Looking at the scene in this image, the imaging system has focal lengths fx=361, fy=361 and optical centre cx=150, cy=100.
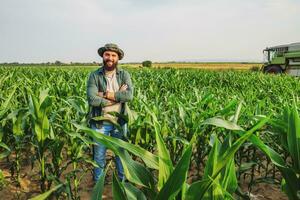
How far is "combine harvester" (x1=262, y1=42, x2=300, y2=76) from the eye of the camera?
23.2 metres

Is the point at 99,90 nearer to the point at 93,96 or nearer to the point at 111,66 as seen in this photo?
the point at 93,96

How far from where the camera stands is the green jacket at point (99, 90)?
342 centimetres

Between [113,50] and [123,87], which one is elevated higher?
[113,50]

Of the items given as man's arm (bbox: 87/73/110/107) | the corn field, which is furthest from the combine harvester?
man's arm (bbox: 87/73/110/107)

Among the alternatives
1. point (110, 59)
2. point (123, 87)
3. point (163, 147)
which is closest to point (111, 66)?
point (110, 59)

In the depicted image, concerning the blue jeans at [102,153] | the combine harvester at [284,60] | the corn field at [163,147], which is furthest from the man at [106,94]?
the combine harvester at [284,60]

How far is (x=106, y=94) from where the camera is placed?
11.3 feet

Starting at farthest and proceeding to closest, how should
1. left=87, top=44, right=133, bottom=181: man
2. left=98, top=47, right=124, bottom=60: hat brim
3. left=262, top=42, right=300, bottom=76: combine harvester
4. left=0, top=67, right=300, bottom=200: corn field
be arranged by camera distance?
1. left=262, top=42, right=300, bottom=76: combine harvester
2. left=87, top=44, right=133, bottom=181: man
3. left=98, top=47, right=124, bottom=60: hat brim
4. left=0, top=67, right=300, bottom=200: corn field

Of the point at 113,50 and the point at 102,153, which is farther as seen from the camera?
the point at 102,153

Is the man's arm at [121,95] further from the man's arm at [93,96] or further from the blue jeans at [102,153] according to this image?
the blue jeans at [102,153]

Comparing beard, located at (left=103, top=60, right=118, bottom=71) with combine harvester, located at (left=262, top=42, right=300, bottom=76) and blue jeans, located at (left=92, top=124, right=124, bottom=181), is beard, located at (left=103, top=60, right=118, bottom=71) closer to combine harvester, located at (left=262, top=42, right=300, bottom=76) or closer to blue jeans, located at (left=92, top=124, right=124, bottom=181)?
blue jeans, located at (left=92, top=124, right=124, bottom=181)

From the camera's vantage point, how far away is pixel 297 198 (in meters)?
1.73

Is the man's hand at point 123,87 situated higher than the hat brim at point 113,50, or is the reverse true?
the hat brim at point 113,50

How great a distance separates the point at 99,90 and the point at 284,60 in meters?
22.2
